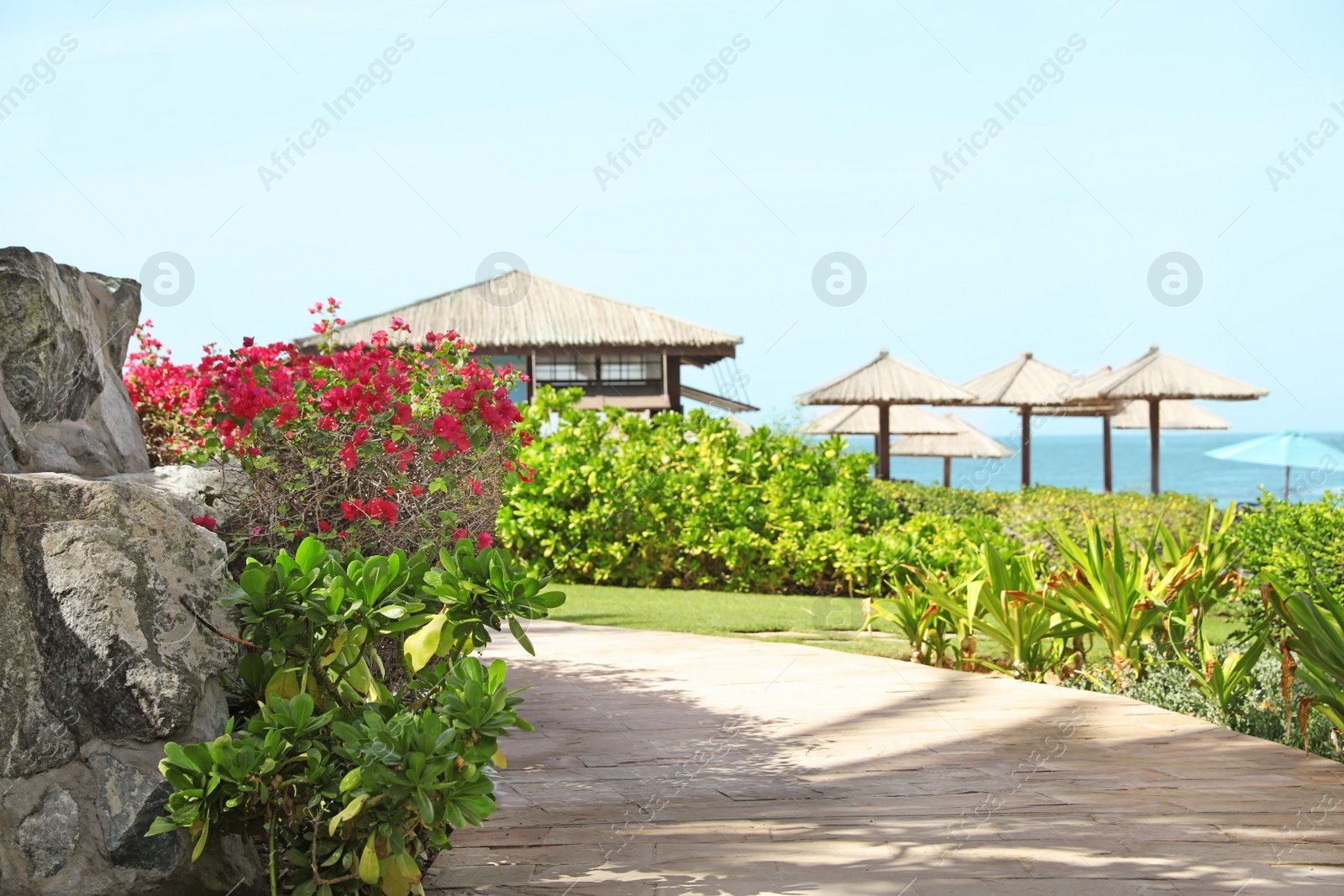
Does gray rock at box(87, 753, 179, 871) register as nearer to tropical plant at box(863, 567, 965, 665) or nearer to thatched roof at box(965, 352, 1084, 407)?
tropical plant at box(863, 567, 965, 665)

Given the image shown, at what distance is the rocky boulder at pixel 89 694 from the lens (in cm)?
220

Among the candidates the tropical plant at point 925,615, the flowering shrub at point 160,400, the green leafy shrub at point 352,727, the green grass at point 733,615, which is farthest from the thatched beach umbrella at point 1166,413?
the green leafy shrub at point 352,727

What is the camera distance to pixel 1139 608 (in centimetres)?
551

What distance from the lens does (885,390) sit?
1872cm

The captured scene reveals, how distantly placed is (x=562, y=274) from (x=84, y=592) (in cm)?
1945

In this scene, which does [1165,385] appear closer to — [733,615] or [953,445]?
[953,445]

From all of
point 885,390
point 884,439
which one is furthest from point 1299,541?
point 884,439

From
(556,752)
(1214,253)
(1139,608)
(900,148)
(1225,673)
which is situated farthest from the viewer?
(900,148)

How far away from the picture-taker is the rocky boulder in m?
2.20

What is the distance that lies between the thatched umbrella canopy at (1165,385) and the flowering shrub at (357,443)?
17403mm

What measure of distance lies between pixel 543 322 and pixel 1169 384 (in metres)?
12.1

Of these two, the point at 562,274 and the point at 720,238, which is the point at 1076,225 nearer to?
the point at 720,238

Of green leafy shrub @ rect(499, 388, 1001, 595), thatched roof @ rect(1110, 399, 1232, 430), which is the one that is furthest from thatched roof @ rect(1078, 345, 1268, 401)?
green leafy shrub @ rect(499, 388, 1001, 595)

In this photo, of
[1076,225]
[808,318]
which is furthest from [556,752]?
[1076,225]
